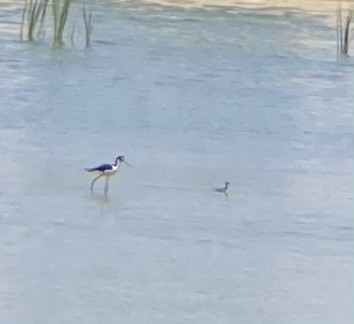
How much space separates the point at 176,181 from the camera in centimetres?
467

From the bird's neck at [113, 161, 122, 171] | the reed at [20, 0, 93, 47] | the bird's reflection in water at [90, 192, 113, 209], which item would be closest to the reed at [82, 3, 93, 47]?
the reed at [20, 0, 93, 47]

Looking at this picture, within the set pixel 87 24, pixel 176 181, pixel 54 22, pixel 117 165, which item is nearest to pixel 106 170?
pixel 117 165

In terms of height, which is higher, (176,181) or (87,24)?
(176,181)

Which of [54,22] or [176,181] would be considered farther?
[54,22]

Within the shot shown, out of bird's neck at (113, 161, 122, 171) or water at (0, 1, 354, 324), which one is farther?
bird's neck at (113, 161, 122, 171)

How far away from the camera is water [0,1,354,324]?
3635 millimetres

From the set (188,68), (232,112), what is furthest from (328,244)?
(188,68)

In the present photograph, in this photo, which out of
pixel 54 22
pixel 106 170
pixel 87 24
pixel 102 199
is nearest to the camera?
pixel 102 199

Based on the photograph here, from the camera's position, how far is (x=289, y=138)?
215 inches

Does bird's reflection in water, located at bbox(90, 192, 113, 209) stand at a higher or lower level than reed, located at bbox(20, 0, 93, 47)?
higher

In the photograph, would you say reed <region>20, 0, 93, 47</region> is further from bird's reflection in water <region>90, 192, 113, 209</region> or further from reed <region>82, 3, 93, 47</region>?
bird's reflection in water <region>90, 192, 113, 209</region>

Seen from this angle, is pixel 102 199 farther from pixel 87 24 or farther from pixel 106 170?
pixel 87 24

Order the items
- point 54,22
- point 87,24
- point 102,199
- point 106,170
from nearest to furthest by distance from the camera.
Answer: point 102,199 < point 106,170 < point 54,22 < point 87,24

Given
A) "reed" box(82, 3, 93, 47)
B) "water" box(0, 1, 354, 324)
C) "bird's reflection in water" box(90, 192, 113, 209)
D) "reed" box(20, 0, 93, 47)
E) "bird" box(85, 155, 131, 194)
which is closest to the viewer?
"water" box(0, 1, 354, 324)
